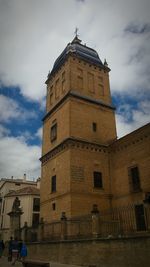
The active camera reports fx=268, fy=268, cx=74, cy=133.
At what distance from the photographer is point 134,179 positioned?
2009 cm

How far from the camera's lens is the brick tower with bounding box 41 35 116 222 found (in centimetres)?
2091

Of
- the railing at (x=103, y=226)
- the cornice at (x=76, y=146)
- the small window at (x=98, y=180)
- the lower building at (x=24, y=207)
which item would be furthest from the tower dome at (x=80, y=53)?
the lower building at (x=24, y=207)

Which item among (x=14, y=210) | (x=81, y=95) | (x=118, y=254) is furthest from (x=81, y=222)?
(x=81, y=95)

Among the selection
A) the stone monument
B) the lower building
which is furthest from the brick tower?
the lower building

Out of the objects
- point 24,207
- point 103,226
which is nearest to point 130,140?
point 103,226

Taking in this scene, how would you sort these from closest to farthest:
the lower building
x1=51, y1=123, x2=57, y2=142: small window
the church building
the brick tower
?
the church building
the brick tower
x1=51, y1=123, x2=57, y2=142: small window
the lower building

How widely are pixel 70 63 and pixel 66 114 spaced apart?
19.0 ft

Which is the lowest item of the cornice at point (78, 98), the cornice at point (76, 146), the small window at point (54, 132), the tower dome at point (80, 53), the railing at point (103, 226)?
the railing at point (103, 226)

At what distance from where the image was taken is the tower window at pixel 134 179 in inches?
771

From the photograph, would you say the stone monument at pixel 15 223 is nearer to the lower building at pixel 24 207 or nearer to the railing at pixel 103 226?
the railing at pixel 103 226

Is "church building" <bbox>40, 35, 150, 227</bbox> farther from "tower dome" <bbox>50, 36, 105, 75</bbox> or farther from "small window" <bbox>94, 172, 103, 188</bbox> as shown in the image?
"tower dome" <bbox>50, 36, 105, 75</bbox>

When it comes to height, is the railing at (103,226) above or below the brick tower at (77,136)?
below

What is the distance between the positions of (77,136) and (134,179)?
586 centimetres

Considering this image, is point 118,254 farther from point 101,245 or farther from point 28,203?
point 28,203
